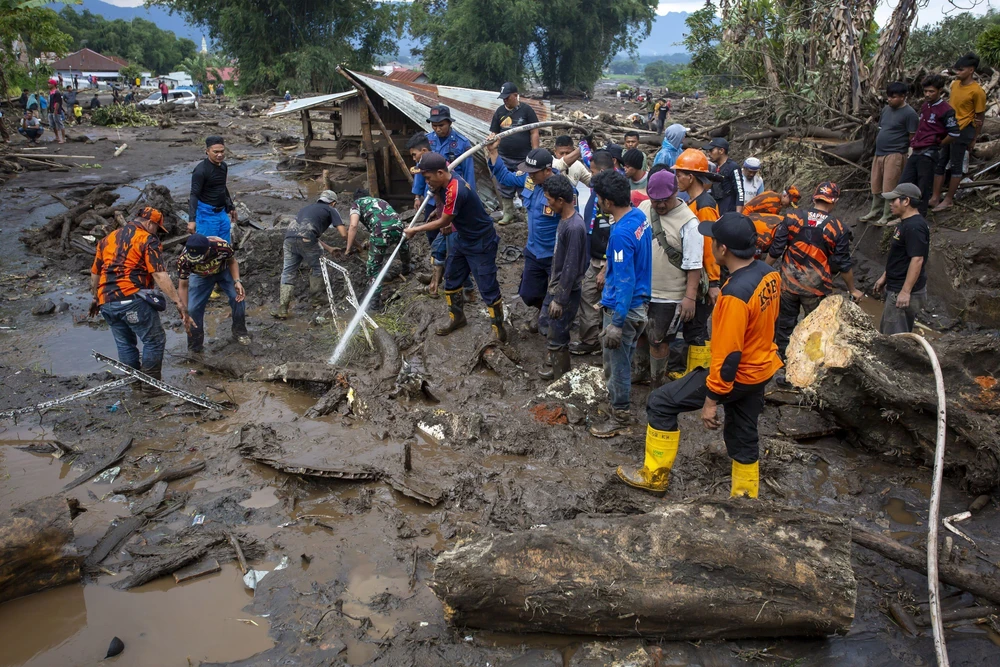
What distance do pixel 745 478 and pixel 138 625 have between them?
137 inches

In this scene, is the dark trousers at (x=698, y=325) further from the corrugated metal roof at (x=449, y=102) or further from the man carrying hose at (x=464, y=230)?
the corrugated metal roof at (x=449, y=102)

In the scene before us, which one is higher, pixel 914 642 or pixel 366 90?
pixel 366 90

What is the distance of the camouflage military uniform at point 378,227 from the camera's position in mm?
7820

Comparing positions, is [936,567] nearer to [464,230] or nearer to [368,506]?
[368,506]

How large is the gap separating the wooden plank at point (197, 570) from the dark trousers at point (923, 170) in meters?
8.12

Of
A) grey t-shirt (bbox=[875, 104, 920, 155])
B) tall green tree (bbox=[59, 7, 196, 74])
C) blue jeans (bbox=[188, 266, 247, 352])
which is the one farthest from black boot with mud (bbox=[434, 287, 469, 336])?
tall green tree (bbox=[59, 7, 196, 74])

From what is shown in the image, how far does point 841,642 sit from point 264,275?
8.19 metres

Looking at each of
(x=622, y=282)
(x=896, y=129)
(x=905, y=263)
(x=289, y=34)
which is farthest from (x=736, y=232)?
(x=289, y=34)

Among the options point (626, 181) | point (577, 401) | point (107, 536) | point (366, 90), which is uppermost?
point (366, 90)

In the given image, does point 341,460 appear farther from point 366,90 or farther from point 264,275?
point 366,90

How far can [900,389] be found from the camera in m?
4.36

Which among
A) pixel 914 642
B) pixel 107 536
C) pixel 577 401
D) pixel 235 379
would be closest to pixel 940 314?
pixel 577 401

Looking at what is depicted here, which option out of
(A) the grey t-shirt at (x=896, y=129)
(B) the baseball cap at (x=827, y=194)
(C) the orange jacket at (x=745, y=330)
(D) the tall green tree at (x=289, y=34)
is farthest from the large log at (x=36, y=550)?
(D) the tall green tree at (x=289, y=34)

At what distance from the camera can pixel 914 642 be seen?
120 inches
